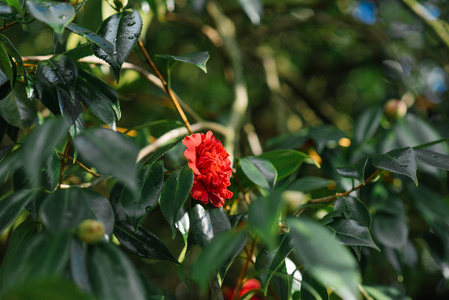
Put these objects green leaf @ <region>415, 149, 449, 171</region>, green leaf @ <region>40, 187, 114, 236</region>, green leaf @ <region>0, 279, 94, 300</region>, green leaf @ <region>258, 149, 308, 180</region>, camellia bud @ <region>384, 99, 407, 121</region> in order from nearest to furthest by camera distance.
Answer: green leaf @ <region>0, 279, 94, 300</region> < green leaf @ <region>40, 187, 114, 236</region> < green leaf @ <region>415, 149, 449, 171</region> < green leaf @ <region>258, 149, 308, 180</region> < camellia bud @ <region>384, 99, 407, 121</region>

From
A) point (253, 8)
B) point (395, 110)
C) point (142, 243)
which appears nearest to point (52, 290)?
point (142, 243)

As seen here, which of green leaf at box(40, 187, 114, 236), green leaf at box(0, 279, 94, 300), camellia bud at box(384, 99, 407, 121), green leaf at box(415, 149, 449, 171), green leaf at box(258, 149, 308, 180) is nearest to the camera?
green leaf at box(0, 279, 94, 300)

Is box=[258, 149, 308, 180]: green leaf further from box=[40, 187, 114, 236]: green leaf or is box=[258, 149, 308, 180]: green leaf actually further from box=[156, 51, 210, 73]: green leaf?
box=[40, 187, 114, 236]: green leaf

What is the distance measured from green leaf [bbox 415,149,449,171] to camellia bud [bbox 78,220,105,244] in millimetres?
481

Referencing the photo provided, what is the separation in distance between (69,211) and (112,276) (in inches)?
3.4

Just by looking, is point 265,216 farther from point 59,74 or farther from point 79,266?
point 59,74

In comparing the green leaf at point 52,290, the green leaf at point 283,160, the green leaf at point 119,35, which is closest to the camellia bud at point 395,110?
the green leaf at point 283,160

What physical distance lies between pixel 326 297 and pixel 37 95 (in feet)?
1.63

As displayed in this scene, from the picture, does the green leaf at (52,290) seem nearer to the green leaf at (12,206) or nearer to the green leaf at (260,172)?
the green leaf at (12,206)

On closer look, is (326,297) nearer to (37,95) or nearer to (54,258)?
(54,258)

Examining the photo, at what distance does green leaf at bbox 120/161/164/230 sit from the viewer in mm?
556

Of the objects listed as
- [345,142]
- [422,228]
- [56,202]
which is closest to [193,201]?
[56,202]

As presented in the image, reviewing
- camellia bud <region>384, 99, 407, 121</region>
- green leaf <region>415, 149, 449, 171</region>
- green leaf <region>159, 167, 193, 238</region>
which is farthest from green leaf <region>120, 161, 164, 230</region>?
camellia bud <region>384, 99, 407, 121</region>

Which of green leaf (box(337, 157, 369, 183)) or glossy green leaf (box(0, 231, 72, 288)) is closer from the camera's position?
glossy green leaf (box(0, 231, 72, 288))
